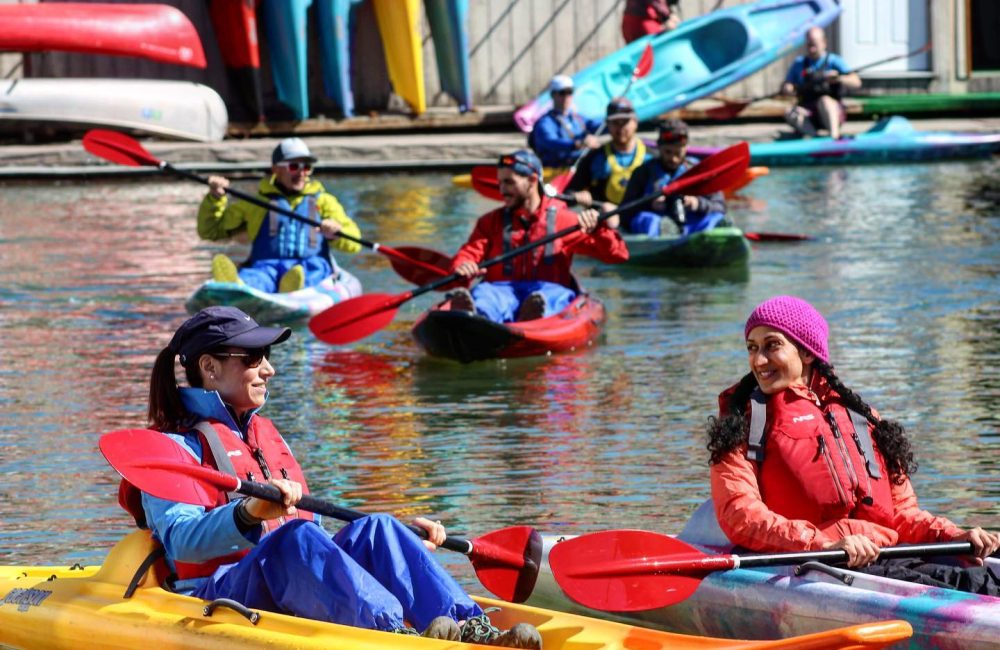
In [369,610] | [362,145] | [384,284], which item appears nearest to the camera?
[369,610]

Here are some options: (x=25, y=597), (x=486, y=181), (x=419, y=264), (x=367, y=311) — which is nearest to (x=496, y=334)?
(x=367, y=311)

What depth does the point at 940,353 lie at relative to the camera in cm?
922

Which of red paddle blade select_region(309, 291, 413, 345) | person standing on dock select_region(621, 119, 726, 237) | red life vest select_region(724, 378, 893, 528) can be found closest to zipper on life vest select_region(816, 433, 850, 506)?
red life vest select_region(724, 378, 893, 528)

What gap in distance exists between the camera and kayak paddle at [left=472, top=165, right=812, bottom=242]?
10.5 meters

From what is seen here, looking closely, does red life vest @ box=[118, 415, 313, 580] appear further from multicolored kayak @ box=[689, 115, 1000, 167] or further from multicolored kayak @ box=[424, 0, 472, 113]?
multicolored kayak @ box=[424, 0, 472, 113]

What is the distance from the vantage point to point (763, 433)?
4.54 meters

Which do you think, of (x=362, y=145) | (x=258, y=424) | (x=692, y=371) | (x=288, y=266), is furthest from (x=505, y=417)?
(x=362, y=145)

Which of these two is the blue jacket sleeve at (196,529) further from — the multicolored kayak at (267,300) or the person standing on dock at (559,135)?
the person standing on dock at (559,135)

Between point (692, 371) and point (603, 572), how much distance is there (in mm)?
4545

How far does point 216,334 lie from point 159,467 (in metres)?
0.37

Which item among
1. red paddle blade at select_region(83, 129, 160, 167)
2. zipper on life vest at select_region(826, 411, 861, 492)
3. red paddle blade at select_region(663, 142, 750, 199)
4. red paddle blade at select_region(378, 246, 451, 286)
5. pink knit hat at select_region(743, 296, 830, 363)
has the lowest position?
red paddle blade at select_region(378, 246, 451, 286)

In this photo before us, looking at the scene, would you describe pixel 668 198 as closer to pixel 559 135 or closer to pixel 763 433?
pixel 559 135

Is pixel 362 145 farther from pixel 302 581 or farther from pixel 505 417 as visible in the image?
pixel 302 581

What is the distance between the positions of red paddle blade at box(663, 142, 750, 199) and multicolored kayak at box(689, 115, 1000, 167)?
313 inches
